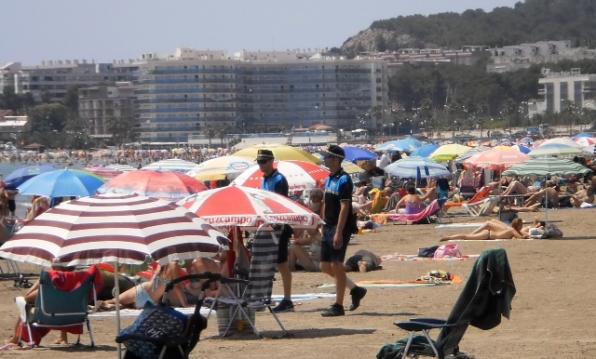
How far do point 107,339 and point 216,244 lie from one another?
77.0 inches

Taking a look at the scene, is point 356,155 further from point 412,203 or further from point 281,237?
point 281,237

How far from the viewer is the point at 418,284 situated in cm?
1255

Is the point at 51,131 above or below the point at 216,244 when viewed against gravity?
below

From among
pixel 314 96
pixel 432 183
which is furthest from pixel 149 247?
pixel 314 96

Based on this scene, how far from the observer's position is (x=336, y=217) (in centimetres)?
1023

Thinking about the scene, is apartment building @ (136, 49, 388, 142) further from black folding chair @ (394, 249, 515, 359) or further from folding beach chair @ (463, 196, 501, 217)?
black folding chair @ (394, 249, 515, 359)

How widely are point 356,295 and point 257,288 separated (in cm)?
133

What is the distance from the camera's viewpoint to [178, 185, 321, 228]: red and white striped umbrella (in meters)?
9.98

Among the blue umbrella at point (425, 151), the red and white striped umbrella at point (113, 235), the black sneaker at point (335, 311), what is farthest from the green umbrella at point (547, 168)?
the blue umbrella at point (425, 151)

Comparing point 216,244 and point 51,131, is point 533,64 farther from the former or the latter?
point 216,244

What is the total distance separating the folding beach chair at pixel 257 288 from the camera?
9547 mm

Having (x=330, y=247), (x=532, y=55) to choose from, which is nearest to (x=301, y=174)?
(x=330, y=247)

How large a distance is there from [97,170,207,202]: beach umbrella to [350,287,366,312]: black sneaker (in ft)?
13.9

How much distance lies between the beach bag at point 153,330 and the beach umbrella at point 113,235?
102 cm
